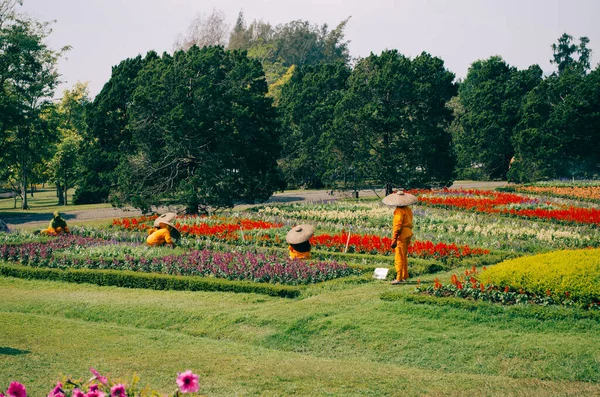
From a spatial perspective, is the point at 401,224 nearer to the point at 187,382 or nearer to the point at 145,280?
the point at 145,280

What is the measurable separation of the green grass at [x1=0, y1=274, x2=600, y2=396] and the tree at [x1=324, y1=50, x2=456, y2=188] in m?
21.5

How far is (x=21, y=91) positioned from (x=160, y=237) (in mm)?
25404

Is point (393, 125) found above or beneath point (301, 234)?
above

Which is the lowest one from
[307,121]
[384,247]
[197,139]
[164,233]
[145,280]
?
[145,280]

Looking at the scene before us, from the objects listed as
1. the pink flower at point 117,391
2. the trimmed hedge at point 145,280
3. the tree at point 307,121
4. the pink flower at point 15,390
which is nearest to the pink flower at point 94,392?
the pink flower at point 117,391

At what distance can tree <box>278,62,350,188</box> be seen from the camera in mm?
45719

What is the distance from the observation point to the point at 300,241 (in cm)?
1488

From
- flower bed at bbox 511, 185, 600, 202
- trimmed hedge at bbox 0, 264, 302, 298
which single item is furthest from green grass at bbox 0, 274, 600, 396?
flower bed at bbox 511, 185, 600, 202

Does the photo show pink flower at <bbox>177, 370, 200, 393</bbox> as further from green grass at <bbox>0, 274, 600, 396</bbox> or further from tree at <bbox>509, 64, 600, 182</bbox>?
tree at <bbox>509, 64, 600, 182</bbox>

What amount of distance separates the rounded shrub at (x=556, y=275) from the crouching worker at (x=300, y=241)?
15.0 ft

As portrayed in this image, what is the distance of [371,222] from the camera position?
73.0 feet

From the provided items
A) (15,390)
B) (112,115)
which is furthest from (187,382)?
(112,115)

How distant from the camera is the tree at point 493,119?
51.4m

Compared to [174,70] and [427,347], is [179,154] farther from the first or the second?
[427,347]
